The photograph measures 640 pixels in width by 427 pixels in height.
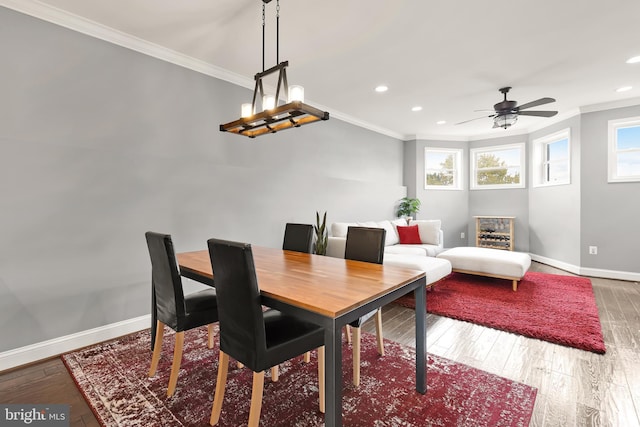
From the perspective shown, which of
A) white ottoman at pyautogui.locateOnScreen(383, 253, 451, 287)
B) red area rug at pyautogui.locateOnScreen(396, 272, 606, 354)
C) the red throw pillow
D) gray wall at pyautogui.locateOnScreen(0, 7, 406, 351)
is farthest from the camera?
the red throw pillow

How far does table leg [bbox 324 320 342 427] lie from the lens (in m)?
1.24

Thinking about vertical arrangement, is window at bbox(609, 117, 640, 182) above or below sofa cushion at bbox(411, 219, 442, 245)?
above

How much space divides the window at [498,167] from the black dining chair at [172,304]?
6.66 meters

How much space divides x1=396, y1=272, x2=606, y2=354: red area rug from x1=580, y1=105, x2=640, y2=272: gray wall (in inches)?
24.4

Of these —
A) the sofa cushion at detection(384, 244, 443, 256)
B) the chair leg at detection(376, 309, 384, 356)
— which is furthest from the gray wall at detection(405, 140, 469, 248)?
the chair leg at detection(376, 309, 384, 356)

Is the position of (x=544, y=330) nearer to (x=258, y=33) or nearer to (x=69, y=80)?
(x=258, y=33)

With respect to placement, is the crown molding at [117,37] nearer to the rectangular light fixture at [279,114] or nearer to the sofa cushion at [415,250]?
the rectangular light fixture at [279,114]

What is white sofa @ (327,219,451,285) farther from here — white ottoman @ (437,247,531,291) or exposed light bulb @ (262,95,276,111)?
exposed light bulb @ (262,95,276,111)

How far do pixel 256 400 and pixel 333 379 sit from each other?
0.43m

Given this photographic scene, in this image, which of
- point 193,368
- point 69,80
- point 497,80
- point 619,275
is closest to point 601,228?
point 619,275

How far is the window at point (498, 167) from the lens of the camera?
640 cm

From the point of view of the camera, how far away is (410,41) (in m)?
2.79

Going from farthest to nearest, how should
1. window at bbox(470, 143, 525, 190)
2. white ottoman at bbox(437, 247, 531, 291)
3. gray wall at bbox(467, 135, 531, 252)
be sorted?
window at bbox(470, 143, 525, 190)
gray wall at bbox(467, 135, 531, 252)
white ottoman at bbox(437, 247, 531, 291)

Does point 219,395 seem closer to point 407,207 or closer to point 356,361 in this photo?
point 356,361
